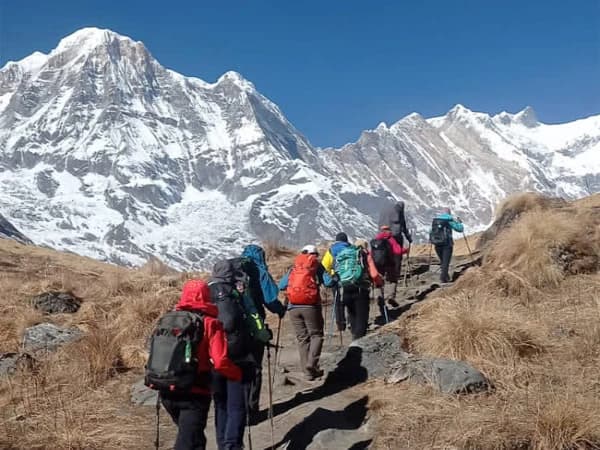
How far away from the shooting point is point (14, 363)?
30.6 feet

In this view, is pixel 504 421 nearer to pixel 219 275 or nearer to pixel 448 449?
pixel 448 449

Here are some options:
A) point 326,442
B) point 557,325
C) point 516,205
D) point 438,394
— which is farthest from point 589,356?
point 516,205

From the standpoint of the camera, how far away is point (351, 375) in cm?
830

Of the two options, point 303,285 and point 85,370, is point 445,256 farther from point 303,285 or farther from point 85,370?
point 85,370

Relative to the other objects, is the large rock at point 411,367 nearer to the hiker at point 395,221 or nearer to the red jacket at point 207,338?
the red jacket at point 207,338

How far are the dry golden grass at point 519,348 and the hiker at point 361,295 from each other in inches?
28.5

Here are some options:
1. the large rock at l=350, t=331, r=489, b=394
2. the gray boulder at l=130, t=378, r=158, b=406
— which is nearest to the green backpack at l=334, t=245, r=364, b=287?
the large rock at l=350, t=331, r=489, b=394

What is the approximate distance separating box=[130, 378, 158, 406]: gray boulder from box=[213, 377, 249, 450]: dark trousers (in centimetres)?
254

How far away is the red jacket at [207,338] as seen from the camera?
562 centimetres

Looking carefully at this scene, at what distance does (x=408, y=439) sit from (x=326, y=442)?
816mm

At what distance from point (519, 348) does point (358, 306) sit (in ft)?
9.50

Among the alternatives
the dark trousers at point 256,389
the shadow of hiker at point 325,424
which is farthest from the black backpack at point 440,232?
the dark trousers at point 256,389

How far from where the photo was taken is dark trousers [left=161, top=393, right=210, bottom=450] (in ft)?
18.2

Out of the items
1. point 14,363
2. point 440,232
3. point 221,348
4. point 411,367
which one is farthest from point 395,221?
point 221,348
